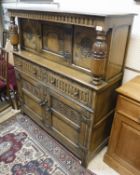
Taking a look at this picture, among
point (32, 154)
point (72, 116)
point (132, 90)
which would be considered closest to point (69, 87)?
point (72, 116)

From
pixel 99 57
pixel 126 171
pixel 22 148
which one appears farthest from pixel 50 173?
pixel 99 57

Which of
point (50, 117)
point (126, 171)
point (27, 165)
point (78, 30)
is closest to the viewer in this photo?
point (78, 30)

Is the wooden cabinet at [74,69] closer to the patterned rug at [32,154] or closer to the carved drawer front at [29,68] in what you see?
the carved drawer front at [29,68]

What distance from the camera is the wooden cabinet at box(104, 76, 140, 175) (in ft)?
4.06

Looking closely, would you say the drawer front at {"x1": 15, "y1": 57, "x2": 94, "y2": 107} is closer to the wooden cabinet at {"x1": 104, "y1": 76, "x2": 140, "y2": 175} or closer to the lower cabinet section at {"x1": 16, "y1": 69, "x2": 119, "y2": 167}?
the lower cabinet section at {"x1": 16, "y1": 69, "x2": 119, "y2": 167}

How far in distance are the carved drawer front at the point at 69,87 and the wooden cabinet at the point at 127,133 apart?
26cm

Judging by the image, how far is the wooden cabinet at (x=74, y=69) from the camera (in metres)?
1.14

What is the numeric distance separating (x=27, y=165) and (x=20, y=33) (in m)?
1.41

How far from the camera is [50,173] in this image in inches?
61.6

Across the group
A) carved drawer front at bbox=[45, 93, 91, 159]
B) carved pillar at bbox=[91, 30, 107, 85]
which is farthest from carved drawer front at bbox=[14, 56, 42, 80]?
carved pillar at bbox=[91, 30, 107, 85]

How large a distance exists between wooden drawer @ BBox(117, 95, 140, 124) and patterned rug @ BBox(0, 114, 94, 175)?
725 mm

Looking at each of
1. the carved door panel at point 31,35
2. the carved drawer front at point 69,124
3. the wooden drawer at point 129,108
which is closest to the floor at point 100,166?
the carved drawer front at point 69,124

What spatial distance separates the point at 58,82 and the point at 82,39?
432 millimetres

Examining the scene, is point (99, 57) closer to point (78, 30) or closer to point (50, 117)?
point (78, 30)
